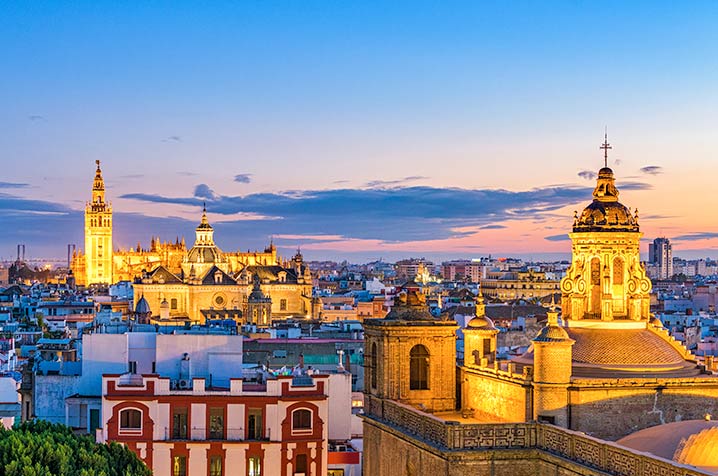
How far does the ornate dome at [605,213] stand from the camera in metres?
25.8

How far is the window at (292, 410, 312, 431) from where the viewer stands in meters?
33.2

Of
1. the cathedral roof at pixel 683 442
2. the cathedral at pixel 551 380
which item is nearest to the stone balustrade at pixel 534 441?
the cathedral at pixel 551 380

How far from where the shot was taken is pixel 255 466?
108ft

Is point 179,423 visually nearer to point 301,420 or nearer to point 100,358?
point 301,420

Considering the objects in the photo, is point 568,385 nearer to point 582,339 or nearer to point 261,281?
point 582,339

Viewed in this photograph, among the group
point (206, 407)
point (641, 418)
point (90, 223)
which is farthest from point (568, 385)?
point (90, 223)

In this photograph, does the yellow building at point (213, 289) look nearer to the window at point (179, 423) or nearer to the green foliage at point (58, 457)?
the window at point (179, 423)

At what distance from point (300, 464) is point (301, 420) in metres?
1.17

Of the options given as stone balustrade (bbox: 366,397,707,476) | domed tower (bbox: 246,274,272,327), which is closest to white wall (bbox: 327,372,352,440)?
stone balustrade (bbox: 366,397,707,476)

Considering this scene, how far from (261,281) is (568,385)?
92158mm

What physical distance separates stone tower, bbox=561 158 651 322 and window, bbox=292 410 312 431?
9.83 metres

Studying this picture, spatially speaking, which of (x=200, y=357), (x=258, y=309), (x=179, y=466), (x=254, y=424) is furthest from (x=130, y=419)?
(x=258, y=309)

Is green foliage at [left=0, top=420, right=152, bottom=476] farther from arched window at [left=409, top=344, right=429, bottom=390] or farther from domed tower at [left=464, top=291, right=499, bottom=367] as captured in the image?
domed tower at [left=464, top=291, right=499, bottom=367]

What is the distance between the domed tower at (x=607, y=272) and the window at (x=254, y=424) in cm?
1043
